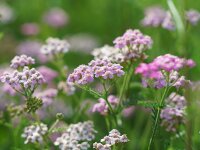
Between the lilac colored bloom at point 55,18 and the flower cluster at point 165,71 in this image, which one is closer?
the flower cluster at point 165,71

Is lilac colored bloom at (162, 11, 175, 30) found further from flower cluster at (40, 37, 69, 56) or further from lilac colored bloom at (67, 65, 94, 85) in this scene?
lilac colored bloom at (67, 65, 94, 85)

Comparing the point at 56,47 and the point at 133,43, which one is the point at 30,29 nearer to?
the point at 56,47

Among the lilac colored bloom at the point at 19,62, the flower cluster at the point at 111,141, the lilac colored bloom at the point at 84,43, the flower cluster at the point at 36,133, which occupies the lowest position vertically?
the flower cluster at the point at 111,141

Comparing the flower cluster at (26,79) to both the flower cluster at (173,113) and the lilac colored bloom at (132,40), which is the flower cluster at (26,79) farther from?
the flower cluster at (173,113)

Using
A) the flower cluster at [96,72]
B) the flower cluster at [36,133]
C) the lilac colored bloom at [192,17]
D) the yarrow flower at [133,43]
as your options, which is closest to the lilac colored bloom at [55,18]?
the lilac colored bloom at [192,17]

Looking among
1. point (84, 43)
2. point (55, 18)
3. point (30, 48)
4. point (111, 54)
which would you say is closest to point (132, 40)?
point (111, 54)
